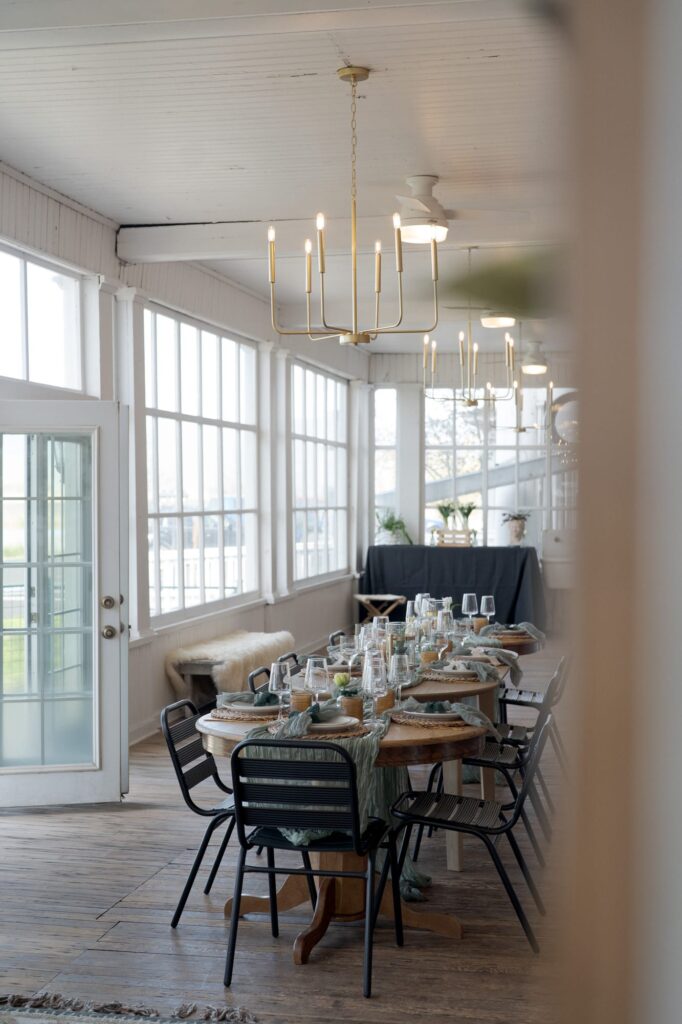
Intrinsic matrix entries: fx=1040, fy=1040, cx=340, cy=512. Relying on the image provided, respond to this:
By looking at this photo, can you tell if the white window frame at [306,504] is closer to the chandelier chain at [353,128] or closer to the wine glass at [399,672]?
the chandelier chain at [353,128]

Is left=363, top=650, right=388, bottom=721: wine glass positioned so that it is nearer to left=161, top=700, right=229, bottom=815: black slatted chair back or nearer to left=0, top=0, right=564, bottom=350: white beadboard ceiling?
left=161, top=700, right=229, bottom=815: black slatted chair back

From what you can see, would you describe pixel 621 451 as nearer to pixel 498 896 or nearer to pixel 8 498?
pixel 498 896

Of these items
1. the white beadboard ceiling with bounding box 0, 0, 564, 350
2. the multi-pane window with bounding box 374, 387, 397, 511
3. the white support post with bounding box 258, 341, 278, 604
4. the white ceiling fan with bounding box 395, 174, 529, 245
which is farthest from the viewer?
the multi-pane window with bounding box 374, 387, 397, 511

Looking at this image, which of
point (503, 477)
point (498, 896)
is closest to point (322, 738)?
point (498, 896)

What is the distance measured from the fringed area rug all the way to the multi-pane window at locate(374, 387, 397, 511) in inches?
403

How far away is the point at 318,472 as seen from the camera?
10938 mm

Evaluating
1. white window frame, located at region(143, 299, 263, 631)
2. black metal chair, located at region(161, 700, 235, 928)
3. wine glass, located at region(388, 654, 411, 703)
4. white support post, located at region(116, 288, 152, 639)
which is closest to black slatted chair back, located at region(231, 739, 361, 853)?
black metal chair, located at region(161, 700, 235, 928)

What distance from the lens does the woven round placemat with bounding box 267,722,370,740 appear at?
3.25 meters

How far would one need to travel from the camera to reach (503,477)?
12.9 meters

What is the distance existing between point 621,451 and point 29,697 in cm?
510

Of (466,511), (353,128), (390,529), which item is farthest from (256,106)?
(390,529)

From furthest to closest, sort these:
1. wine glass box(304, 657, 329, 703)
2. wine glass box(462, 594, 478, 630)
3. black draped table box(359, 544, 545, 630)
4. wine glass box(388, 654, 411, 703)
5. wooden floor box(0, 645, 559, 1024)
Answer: black draped table box(359, 544, 545, 630) < wine glass box(462, 594, 478, 630) < wine glass box(388, 654, 411, 703) < wine glass box(304, 657, 329, 703) < wooden floor box(0, 645, 559, 1024)

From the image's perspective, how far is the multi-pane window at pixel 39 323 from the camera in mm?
5406

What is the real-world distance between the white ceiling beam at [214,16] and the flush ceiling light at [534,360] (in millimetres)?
3225
